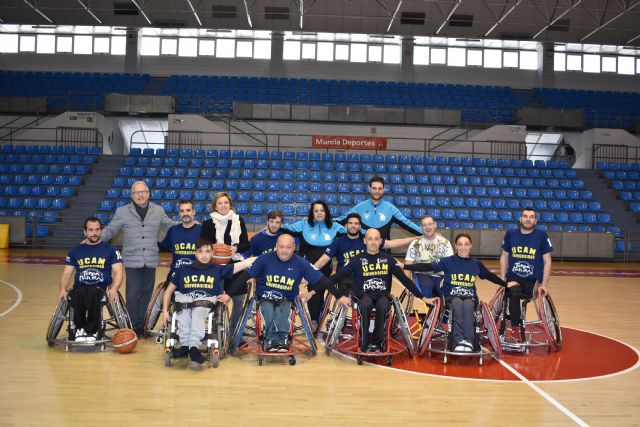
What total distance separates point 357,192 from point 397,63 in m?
11.3

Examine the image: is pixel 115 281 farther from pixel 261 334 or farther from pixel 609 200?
pixel 609 200

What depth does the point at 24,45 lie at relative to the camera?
1032 inches

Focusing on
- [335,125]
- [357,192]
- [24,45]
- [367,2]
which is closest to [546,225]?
[357,192]

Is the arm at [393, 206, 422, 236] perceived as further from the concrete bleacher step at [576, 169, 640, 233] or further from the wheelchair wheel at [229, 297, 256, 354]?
the concrete bleacher step at [576, 169, 640, 233]

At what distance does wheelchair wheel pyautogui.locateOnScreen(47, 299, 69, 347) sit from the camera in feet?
18.9

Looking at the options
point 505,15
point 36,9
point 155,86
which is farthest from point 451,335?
point 36,9

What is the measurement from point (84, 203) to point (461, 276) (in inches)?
A: 536

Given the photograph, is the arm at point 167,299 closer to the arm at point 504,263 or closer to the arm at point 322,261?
the arm at point 322,261

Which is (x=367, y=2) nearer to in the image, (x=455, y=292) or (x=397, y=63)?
(x=397, y=63)

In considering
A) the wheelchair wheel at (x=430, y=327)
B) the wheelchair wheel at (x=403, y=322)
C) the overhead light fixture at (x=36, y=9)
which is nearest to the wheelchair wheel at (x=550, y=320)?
the wheelchair wheel at (x=430, y=327)

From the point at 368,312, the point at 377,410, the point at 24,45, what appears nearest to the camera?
the point at 377,410

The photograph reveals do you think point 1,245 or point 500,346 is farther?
point 1,245

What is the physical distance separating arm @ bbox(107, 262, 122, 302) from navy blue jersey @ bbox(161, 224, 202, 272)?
56 cm

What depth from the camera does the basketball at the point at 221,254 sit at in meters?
5.64
